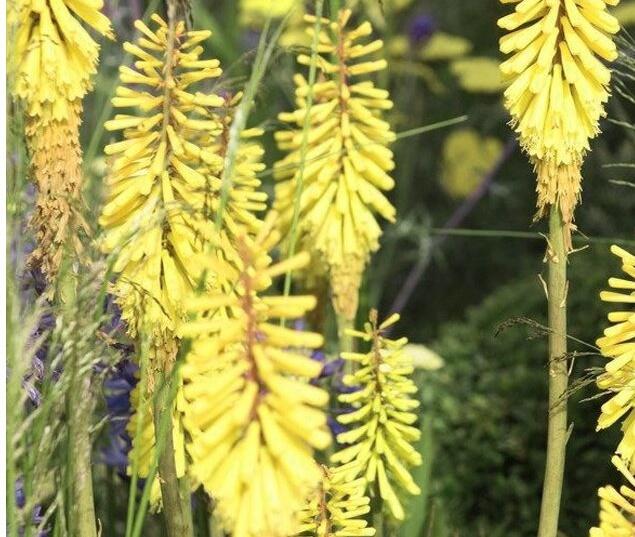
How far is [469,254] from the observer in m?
4.79

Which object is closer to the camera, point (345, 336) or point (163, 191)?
point (163, 191)

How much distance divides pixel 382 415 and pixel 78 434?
16.3 inches

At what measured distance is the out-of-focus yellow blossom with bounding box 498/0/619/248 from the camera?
5.57 feet

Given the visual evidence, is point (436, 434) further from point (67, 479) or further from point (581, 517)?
point (67, 479)

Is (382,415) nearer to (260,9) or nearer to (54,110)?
(54,110)

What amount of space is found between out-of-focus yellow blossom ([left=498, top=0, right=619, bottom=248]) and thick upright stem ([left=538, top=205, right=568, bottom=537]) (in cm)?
3

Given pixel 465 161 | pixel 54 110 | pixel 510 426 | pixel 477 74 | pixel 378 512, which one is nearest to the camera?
pixel 54 110

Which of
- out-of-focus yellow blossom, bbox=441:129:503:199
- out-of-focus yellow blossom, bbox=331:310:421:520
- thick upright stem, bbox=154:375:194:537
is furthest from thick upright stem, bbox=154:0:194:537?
out-of-focus yellow blossom, bbox=441:129:503:199

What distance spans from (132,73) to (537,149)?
0.55 m

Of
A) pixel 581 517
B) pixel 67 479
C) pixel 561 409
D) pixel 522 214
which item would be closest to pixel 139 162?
pixel 67 479

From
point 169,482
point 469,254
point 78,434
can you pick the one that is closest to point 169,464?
point 169,482

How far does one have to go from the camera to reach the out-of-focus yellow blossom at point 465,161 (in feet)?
14.9

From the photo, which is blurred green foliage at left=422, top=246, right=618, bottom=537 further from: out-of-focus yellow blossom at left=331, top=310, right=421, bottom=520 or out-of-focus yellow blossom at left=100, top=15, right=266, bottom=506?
out-of-focus yellow blossom at left=100, top=15, right=266, bottom=506

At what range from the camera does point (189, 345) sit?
5.23 ft
